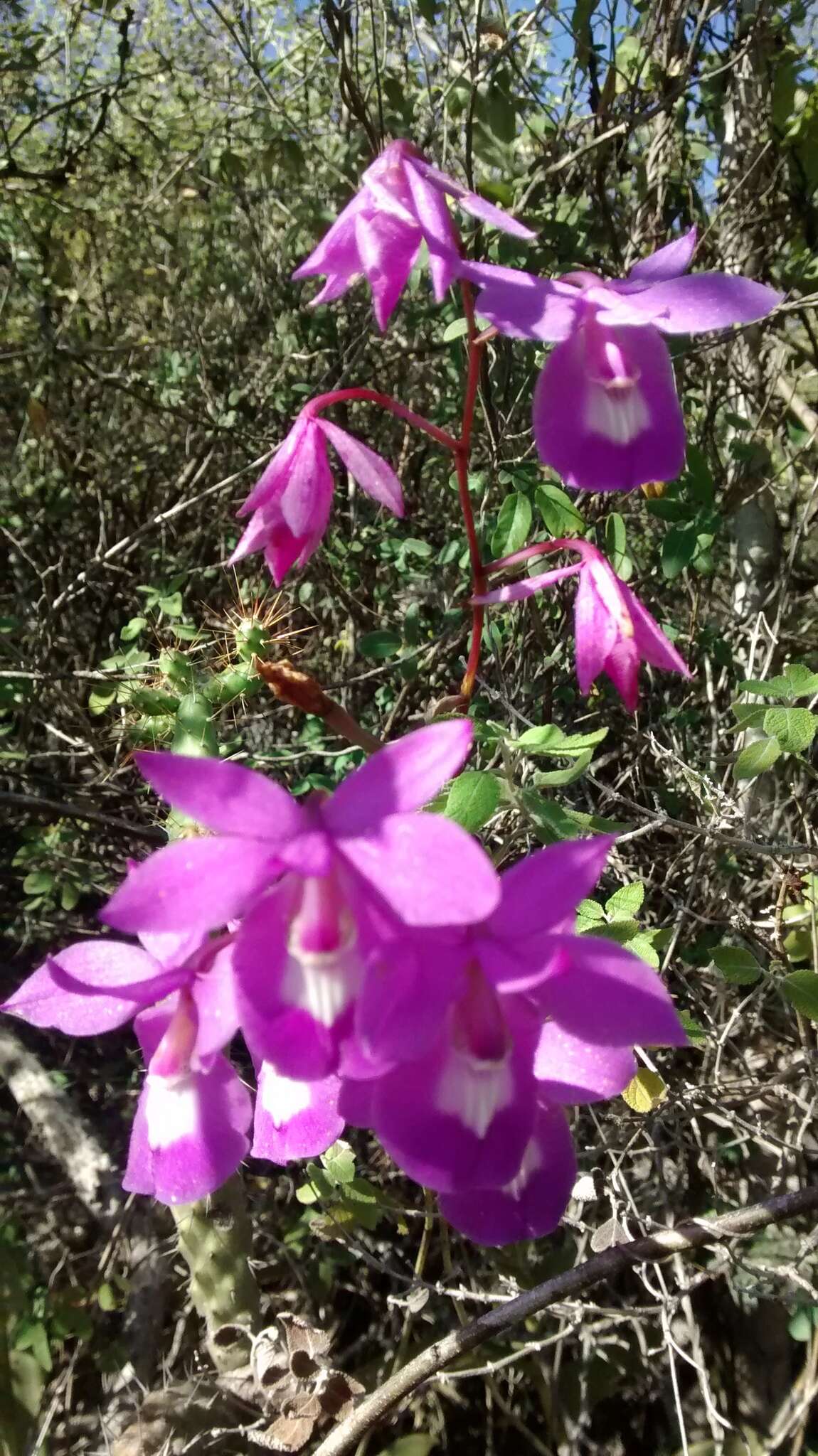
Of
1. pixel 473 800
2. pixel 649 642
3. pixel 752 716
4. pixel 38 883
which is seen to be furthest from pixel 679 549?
pixel 38 883

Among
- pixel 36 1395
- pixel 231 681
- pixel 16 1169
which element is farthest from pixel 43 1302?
pixel 231 681

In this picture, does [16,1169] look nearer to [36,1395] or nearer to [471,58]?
[36,1395]

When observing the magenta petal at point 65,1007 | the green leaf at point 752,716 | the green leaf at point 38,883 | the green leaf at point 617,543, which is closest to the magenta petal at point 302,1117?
the magenta petal at point 65,1007

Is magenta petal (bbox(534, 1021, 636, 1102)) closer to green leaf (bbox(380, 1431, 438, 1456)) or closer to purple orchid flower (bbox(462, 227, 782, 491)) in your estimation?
purple orchid flower (bbox(462, 227, 782, 491))

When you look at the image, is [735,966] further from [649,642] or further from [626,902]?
[649,642]

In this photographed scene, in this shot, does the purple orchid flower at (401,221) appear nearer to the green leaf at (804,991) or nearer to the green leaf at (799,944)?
Answer: the green leaf at (804,991)

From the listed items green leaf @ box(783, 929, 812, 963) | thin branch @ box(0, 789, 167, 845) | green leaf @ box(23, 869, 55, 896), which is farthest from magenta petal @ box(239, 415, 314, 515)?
green leaf @ box(23, 869, 55, 896)
